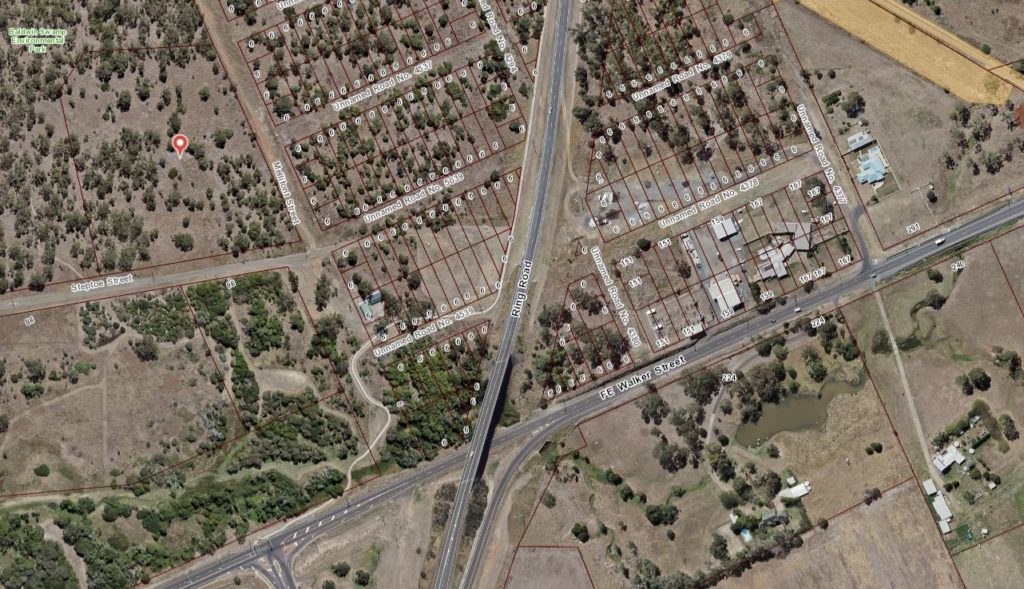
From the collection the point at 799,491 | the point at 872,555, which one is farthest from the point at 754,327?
the point at 872,555

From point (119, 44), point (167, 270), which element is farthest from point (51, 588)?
point (119, 44)

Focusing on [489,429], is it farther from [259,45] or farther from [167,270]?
[259,45]

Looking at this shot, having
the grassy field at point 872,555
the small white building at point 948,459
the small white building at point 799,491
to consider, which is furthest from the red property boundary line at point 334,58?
the small white building at point 948,459

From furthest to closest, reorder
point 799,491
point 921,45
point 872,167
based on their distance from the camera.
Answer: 1. point 921,45
2. point 872,167
3. point 799,491

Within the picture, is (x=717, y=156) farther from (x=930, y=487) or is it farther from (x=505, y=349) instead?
(x=930, y=487)

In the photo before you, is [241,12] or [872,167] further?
[241,12]

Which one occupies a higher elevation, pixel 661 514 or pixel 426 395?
pixel 426 395

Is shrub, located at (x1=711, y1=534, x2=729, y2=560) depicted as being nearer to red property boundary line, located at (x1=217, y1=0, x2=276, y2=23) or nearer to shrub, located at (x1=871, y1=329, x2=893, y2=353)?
shrub, located at (x1=871, y1=329, x2=893, y2=353)
